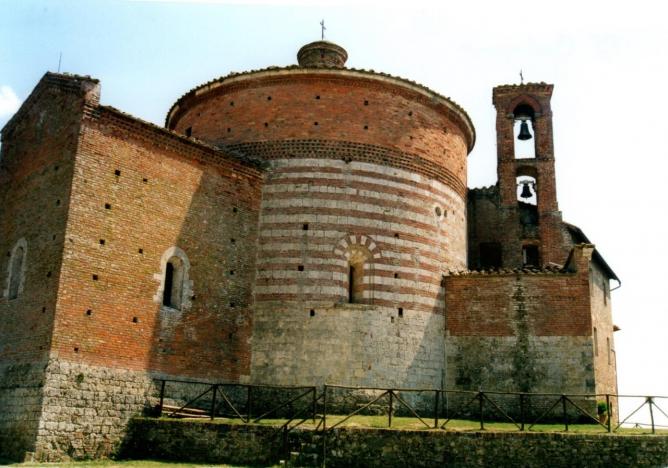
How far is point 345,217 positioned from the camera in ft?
64.1

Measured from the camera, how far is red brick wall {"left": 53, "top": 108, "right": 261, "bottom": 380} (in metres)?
15.6

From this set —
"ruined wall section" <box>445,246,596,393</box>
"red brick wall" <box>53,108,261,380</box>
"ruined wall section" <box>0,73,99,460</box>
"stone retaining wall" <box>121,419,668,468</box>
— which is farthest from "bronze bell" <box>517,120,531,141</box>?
"ruined wall section" <box>0,73,99,460</box>

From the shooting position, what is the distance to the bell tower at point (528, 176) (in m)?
23.9

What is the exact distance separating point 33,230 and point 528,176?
1651 centimetres

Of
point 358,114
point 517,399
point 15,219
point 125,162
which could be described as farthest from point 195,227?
point 517,399

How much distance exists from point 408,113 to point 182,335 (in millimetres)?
9372

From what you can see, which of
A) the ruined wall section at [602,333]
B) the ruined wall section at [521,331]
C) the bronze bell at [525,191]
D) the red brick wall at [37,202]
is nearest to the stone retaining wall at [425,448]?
the red brick wall at [37,202]

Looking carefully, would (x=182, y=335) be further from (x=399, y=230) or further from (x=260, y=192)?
(x=399, y=230)

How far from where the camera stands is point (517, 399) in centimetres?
1934

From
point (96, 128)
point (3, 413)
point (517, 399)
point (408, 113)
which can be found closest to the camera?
point (3, 413)

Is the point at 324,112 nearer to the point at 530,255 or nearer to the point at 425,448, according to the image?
the point at 530,255

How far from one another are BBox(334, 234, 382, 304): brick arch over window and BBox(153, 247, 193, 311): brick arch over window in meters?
4.10

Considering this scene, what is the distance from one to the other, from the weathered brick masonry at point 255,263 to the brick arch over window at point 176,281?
52mm

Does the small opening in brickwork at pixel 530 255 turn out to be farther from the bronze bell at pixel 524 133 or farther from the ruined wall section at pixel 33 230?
the ruined wall section at pixel 33 230
